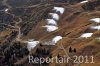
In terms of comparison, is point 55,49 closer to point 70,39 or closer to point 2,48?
point 70,39

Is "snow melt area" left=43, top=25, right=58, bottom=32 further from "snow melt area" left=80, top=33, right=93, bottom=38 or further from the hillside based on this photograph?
"snow melt area" left=80, top=33, right=93, bottom=38

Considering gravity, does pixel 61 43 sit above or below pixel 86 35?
below

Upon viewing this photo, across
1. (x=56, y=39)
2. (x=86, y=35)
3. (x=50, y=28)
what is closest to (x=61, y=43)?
(x=86, y=35)

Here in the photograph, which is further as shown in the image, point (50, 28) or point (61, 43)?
point (50, 28)

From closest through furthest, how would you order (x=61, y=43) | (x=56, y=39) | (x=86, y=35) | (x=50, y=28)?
(x=61, y=43), (x=86, y=35), (x=56, y=39), (x=50, y=28)

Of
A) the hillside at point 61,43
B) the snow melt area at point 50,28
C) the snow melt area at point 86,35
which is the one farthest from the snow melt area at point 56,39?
the snow melt area at point 50,28

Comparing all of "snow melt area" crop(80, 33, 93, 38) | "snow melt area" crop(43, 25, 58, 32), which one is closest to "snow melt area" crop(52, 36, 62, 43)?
"snow melt area" crop(80, 33, 93, 38)

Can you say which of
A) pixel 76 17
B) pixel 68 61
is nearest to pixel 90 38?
pixel 68 61

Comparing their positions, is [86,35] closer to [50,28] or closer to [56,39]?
[56,39]

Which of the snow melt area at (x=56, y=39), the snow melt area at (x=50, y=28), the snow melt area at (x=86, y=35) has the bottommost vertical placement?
the snow melt area at (x=50, y=28)

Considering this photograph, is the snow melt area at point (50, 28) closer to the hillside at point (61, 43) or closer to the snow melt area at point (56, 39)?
the hillside at point (61, 43)

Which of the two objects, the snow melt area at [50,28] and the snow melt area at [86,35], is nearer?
the snow melt area at [86,35]
